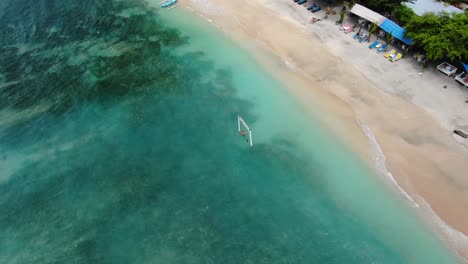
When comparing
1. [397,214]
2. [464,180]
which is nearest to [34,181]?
[397,214]

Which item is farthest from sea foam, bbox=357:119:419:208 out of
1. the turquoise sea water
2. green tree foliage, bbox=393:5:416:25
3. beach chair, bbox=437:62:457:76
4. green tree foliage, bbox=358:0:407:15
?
green tree foliage, bbox=358:0:407:15

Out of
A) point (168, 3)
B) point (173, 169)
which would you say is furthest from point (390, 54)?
point (168, 3)

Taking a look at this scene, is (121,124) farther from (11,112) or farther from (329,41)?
(329,41)

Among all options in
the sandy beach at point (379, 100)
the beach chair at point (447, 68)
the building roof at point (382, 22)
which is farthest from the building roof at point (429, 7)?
the beach chair at point (447, 68)

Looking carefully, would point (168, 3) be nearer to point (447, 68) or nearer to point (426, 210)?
point (447, 68)

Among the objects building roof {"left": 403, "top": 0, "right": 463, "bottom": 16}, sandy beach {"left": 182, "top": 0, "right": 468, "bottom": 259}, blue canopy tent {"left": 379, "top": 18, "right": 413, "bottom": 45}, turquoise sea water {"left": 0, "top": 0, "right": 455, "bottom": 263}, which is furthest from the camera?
building roof {"left": 403, "top": 0, "right": 463, "bottom": 16}

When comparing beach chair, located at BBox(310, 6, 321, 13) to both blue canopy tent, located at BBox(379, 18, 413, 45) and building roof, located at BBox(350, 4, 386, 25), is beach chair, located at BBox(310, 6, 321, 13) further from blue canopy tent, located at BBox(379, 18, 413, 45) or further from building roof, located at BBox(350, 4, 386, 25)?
blue canopy tent, located at BBox(379, 18, 413, 45)
